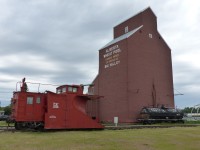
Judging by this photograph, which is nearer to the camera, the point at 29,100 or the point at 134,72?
the point at 29,100

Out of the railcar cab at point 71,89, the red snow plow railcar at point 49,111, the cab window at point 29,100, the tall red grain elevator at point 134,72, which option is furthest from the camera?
the tall red grain elevator at point 134,72

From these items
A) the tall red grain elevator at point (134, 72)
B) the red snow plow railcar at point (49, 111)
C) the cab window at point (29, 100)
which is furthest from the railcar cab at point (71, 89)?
the tall red grain elevator at point (134, 72)

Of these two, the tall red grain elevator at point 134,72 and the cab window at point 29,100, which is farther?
the tall red grain elevator at point 134,72

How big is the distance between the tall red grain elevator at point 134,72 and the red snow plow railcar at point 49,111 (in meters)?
18.7

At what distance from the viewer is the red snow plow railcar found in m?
20.2

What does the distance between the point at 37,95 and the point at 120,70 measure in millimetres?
21743

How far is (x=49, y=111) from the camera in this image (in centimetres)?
2028

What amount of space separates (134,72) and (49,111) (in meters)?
22.3

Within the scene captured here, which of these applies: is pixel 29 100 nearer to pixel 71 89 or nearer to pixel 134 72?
pixel 71 89

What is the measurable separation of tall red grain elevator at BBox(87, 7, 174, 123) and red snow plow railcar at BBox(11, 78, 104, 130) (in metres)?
18.7

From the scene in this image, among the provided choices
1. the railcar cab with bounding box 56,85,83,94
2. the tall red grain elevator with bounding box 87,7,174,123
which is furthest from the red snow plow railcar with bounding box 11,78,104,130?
the tall red grain elevator with bounding box 87,7,174,123

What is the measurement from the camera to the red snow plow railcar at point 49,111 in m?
20.2

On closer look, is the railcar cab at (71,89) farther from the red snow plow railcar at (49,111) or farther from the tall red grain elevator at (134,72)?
the tall red grain elevator at (134,72)

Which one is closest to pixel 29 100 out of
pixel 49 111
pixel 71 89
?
pixel 49 111
